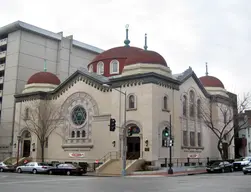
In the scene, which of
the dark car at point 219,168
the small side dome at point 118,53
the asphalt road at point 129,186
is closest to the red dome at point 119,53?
the small side dome at point 118,53

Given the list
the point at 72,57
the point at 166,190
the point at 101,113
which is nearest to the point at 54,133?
the point at 101,113

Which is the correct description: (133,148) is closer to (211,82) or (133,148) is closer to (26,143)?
(211,82)

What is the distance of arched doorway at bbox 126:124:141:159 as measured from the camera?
4097cm

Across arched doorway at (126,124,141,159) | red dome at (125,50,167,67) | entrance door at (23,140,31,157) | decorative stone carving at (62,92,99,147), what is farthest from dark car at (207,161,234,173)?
entrance door at (23,140,31,157)

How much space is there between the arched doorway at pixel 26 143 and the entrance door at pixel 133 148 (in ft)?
59.6

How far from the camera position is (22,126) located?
53.5 metres

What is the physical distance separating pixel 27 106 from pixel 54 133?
6.55 metres

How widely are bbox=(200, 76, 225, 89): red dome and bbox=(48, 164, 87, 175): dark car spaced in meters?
25.8

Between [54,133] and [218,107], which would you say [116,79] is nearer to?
[54,133]

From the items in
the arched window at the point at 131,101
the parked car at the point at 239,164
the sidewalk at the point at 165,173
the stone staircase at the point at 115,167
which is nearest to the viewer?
the sidewalk at the point at 165,173

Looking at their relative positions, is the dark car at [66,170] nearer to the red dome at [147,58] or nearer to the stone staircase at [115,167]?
the stone staircase at [115,167]

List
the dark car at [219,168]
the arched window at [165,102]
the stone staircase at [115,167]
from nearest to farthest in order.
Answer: the stone staircase at [115,167] < the dark car at [219,168] < the arched window at [165,102]

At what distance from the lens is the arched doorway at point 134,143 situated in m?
41.0

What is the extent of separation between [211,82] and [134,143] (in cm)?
1934
